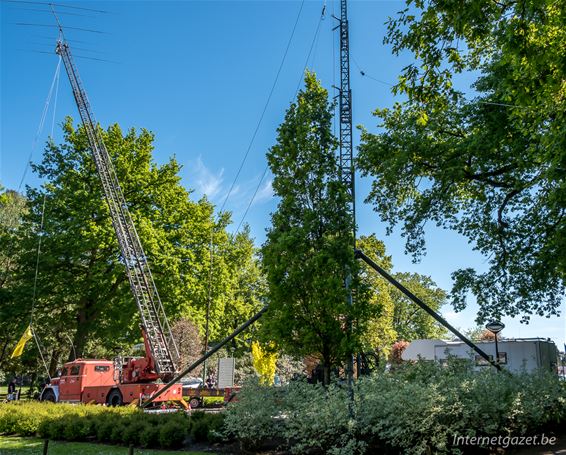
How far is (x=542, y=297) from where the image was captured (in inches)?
685

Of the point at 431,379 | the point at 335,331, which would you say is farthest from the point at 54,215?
the point at 431,379

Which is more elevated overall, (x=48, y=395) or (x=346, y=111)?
(x=346, y=111)

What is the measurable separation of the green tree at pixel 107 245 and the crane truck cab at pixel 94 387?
3194 millimetres

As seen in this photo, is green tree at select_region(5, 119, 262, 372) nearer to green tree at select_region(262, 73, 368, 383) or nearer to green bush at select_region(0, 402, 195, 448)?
green bush at select_region(0, 402, 195, 448)

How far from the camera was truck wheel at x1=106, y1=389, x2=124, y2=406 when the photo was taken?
20.4m

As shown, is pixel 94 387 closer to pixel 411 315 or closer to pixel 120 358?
pixel 120 358

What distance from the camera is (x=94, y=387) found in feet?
71.8

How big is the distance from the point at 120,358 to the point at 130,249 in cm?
525

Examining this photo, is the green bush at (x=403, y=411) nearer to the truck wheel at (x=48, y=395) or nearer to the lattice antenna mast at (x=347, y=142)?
the lattice antenna mast at (x=347, y=142)

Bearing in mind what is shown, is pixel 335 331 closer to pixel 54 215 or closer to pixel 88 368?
pixel 88 368

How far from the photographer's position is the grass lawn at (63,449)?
10.1m

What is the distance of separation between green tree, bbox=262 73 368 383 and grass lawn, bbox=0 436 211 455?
329 cm

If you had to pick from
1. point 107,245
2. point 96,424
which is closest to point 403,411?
point 96,424

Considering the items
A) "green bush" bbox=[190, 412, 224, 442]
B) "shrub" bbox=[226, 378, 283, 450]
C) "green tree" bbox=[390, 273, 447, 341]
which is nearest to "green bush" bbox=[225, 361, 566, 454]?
"shrub" bbox=[226, 378, 283, 450]
